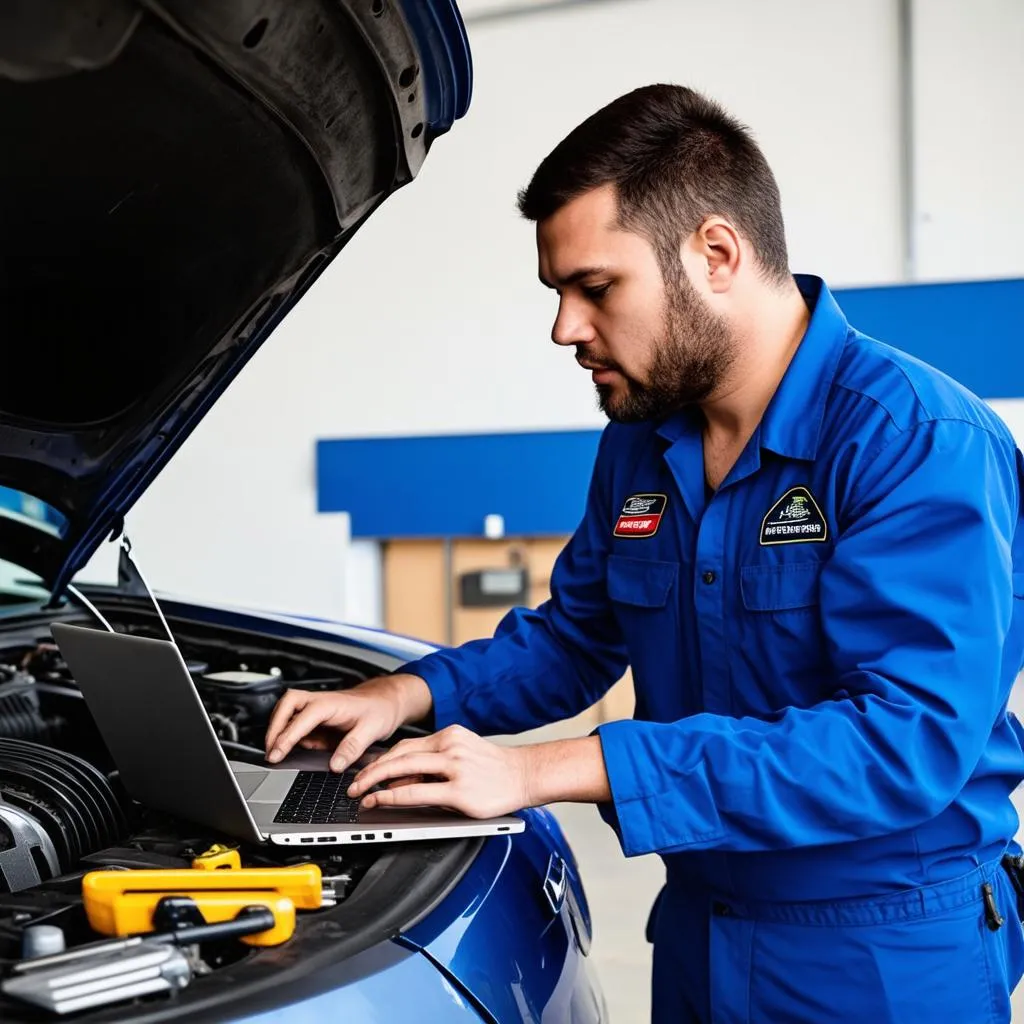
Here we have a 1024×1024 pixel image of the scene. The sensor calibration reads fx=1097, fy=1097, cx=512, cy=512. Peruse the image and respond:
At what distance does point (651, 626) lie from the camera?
131 cm

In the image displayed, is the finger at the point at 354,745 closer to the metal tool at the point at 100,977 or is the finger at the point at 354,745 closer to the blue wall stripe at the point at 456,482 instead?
the metal tool at the point at 100,977

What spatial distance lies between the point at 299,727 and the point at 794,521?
613 mm

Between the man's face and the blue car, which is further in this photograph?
the man's face

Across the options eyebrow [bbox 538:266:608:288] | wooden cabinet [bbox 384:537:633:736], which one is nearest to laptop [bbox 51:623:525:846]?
eyebrow [bbox 538:266:608:288]

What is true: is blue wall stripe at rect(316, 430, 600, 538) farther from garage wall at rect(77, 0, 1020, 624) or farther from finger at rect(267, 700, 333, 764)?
finger at rect(267, 700, 333, 764)

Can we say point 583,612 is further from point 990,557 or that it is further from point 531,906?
point 990,557

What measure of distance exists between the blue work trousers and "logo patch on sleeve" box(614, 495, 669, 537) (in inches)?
17.2

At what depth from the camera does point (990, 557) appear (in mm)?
1031

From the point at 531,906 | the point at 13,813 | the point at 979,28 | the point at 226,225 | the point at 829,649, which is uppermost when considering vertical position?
the point at 979,28

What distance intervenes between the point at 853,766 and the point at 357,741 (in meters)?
0.57

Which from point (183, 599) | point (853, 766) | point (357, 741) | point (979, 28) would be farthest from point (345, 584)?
point (853, 766)

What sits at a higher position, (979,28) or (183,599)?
(979,28)

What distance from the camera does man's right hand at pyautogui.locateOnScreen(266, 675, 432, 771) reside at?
129cm

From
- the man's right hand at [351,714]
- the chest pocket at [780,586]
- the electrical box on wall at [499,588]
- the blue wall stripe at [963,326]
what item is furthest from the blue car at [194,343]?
the blue wall stripe at [963,326]
